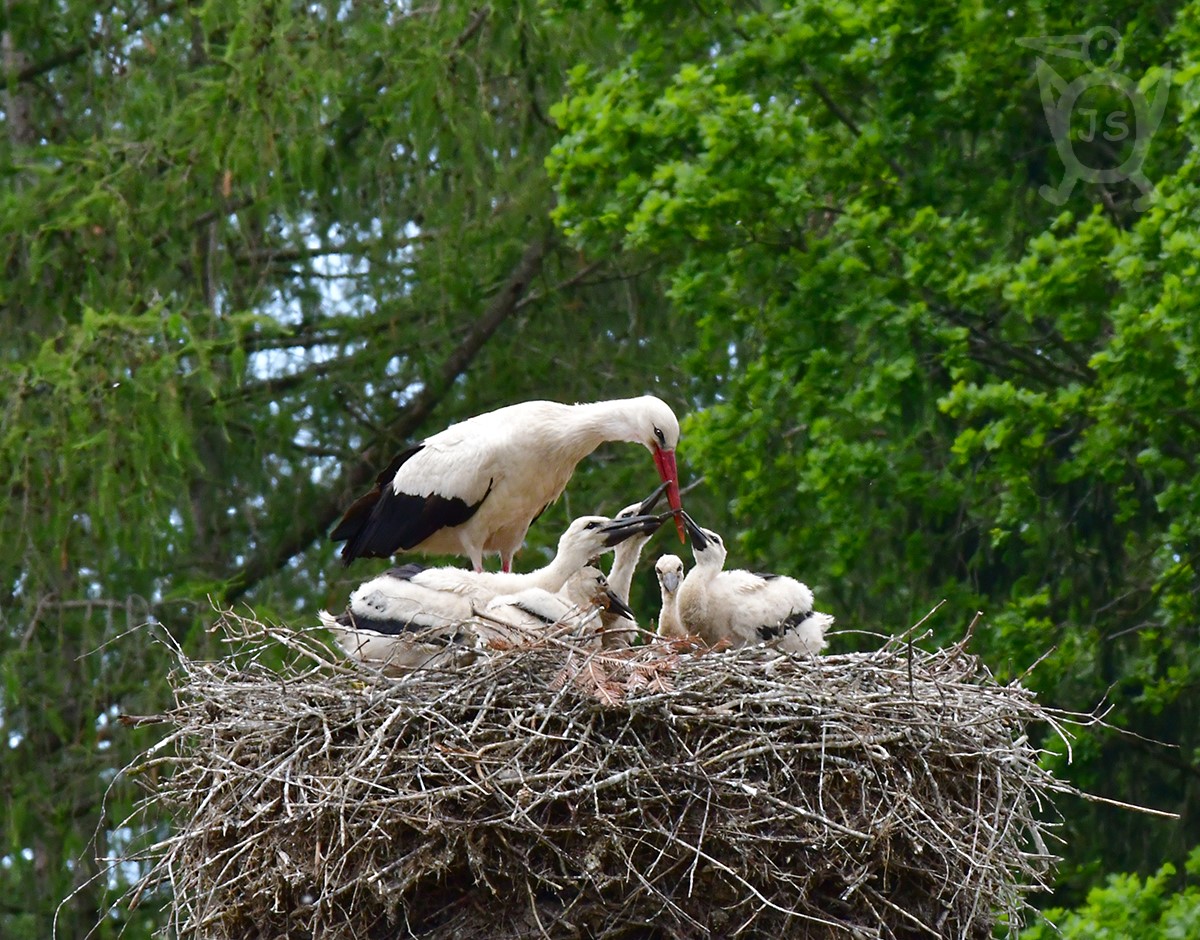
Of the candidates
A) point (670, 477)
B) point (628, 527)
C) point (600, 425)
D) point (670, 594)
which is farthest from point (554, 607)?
point (600, 425)

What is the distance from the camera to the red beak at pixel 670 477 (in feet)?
28.1

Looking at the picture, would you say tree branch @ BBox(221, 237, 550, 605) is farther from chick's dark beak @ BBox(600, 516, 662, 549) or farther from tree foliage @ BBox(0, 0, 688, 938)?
chick's dark beak @ BBox(600, 516, 662, 549)

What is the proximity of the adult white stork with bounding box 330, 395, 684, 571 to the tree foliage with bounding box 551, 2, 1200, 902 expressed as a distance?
3.54m

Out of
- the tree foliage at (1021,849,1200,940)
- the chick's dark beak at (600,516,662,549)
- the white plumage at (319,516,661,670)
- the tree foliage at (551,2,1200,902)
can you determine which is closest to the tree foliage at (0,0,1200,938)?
the tree foliage at (551,2,1200,902)

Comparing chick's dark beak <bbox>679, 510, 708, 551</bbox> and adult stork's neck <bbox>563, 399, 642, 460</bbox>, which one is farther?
adult stork's neck <bbox>563, 399, 642, 460</bbox>

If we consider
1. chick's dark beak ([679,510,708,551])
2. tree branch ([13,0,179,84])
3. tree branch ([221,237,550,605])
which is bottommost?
tree branch ([221,237,550,605])

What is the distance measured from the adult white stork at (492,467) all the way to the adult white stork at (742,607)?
2.02 feet

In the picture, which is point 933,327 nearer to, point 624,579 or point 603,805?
point 624,579

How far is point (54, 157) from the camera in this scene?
14.9 m

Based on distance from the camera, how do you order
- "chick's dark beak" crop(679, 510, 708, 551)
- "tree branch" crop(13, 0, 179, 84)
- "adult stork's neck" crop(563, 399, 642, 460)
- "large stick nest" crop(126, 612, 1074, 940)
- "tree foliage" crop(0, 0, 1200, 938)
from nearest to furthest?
"large stick nest" crop(126, 612, 1074, 940) < "chick's dark beak" crop(679, 510, 708, 551) < "adult stork's neck" crop(563, 399, 642, 460) < "tree foliage" crop(0, 0, 1200, 938) < "tree branch" crop(13, 0, 179, 84)

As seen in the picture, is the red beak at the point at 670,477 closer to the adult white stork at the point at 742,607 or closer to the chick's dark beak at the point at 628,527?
the adult white stork at the point at 742,607

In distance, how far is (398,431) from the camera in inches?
611

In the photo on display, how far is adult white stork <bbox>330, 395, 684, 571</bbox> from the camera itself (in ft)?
29.7

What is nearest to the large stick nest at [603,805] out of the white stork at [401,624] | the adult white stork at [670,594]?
the white stork at [401,624]
